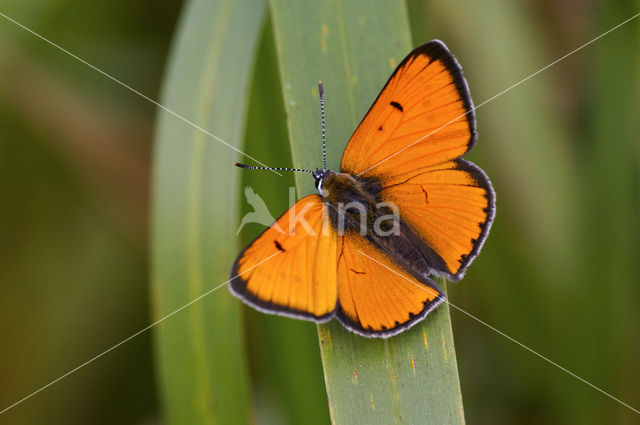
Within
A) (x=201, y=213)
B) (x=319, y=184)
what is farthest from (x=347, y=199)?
(x=201, y=213)

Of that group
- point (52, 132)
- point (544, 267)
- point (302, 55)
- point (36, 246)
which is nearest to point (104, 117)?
point (52, 132)

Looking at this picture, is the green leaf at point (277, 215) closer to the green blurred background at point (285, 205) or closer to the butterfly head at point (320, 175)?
the green blurred background at point (285, 205)

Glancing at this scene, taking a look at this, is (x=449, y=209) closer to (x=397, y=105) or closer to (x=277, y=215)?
(x=397, y=105)

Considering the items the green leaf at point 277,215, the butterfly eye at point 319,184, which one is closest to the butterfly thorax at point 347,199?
the butterfly eye at point 319,184

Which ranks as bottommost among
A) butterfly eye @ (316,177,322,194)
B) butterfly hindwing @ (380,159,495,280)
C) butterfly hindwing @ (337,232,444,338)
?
butterfly hindwing @ (337,232,444,338)

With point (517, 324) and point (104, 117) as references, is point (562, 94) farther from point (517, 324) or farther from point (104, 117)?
point (104, 117)

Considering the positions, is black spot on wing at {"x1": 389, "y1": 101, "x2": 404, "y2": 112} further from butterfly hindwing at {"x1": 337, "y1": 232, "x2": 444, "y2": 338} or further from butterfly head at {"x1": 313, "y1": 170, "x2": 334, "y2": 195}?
butterfly hindwing at {"x1": 337, "y1": 232, "x2": 444, "y2": 338}

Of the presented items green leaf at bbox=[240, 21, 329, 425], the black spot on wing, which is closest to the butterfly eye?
green leaf at bbox=[240, 21, 329, 425]
